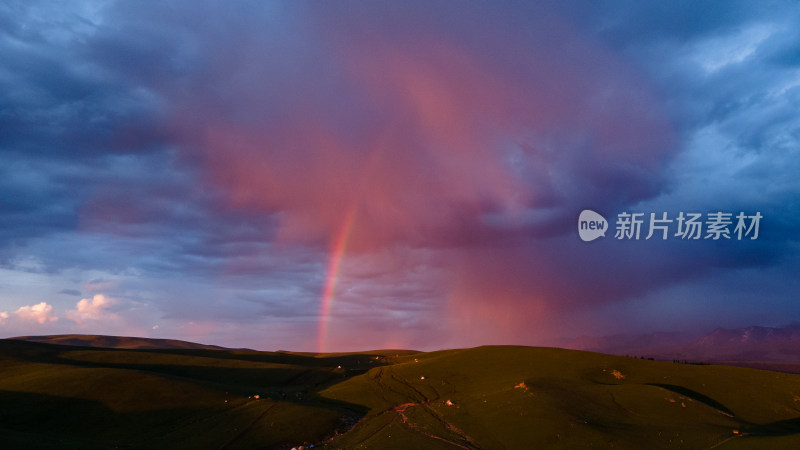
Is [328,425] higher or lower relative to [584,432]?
lower

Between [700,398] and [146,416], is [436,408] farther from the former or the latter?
[146,416]

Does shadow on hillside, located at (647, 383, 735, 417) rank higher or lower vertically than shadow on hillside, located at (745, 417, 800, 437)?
higher

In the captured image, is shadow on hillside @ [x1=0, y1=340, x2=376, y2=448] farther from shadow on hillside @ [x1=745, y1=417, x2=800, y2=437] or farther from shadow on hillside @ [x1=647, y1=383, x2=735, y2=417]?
shadow on hillside @ [x1=745, y1=417, x2=800, y2=437]

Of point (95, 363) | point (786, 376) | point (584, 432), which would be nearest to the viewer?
point (584, 432)

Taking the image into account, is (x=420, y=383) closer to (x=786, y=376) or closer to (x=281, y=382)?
(x=281, y=382)

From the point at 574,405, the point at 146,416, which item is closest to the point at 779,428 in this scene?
the point at 574,405

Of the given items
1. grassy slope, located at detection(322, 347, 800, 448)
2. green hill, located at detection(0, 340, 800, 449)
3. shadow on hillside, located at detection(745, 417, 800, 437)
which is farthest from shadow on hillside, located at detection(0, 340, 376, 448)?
shadow on hillside, located at detection(745, 417, 800, 437)

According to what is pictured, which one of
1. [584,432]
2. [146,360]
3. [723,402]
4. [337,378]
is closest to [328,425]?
[584,432]

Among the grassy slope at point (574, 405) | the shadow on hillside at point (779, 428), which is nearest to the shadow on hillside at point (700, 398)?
the grassy slope at point (574, 405)

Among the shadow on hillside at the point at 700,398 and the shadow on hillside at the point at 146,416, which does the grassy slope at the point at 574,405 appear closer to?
the shadow on hillside at the point at 700,398
